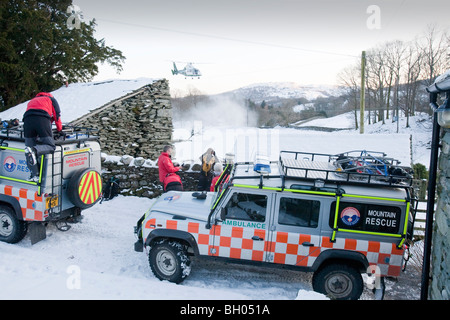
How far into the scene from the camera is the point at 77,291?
4.31 metres

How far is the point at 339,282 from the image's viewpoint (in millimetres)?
5285

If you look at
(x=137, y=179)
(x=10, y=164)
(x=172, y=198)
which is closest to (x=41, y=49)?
(x=137, y=179)

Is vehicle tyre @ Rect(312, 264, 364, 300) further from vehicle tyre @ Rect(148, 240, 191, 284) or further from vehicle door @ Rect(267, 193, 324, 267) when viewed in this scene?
vehicle tyre @ Rect(148, 240, 191, 284)

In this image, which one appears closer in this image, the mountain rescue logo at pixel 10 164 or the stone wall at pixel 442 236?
the stone wall at pixel 442 236

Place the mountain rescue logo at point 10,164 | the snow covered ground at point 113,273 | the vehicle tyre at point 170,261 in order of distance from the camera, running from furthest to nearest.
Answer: the mountain rescue logo at point 10,164
the vehicle tyre at point 170,261
the snow covered ground at point 113,273

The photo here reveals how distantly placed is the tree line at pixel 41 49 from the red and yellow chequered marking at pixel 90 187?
578 inches

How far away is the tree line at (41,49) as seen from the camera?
18359mm

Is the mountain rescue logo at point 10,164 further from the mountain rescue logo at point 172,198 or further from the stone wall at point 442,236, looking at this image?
the stone wall at point 442,236

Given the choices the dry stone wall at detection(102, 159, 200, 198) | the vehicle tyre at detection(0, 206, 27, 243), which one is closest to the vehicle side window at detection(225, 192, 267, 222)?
the vehicle tyre at detection(0, 206, 27, 243)

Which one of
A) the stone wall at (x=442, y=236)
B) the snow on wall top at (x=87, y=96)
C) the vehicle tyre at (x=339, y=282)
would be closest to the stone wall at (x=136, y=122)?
the snow on wall top at (x=87, y=96)

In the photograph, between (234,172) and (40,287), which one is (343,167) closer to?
(234,172)

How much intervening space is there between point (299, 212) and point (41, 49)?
62.4 ft

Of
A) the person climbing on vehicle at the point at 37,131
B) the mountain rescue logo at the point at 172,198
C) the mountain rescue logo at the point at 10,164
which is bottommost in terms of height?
the mountain rescue logo at the point at 172,198

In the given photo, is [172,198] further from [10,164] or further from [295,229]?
[10,164]
